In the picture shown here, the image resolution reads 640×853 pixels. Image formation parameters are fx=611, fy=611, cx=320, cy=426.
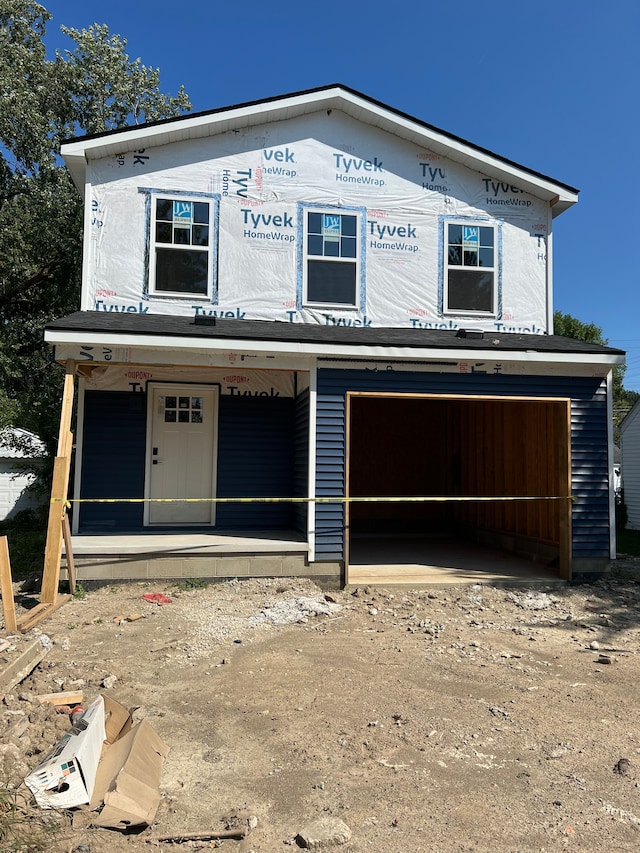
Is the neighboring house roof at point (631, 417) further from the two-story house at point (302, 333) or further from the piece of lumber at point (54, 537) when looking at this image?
the piece of lumber at point (54, 537)

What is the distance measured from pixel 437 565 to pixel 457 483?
3995 mm

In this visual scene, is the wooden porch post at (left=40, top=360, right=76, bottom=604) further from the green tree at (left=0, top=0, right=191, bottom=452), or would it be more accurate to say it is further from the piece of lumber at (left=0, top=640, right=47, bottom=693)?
the green tree at (left=0, top=0, right=191, bottom=452)

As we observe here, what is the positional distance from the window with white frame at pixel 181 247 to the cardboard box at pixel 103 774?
6.99 m

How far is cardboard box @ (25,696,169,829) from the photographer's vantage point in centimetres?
307

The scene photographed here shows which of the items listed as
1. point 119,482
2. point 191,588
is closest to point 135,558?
point 191,588

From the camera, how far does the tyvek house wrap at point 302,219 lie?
31.0ft

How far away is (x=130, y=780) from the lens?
3256 millimetres

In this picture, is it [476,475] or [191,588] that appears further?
[476,475]

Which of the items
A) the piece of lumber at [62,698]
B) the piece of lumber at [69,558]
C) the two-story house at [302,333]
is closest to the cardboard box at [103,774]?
the piece of lumber at [62,698]

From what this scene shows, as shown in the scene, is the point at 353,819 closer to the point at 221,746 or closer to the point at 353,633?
the point at 221,746

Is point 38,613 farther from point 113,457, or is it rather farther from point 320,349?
point 320,349

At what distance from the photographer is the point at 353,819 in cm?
314

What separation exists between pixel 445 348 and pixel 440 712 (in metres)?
5.13

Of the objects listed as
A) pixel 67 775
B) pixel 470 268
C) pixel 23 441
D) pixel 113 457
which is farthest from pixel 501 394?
pixel 23 441
